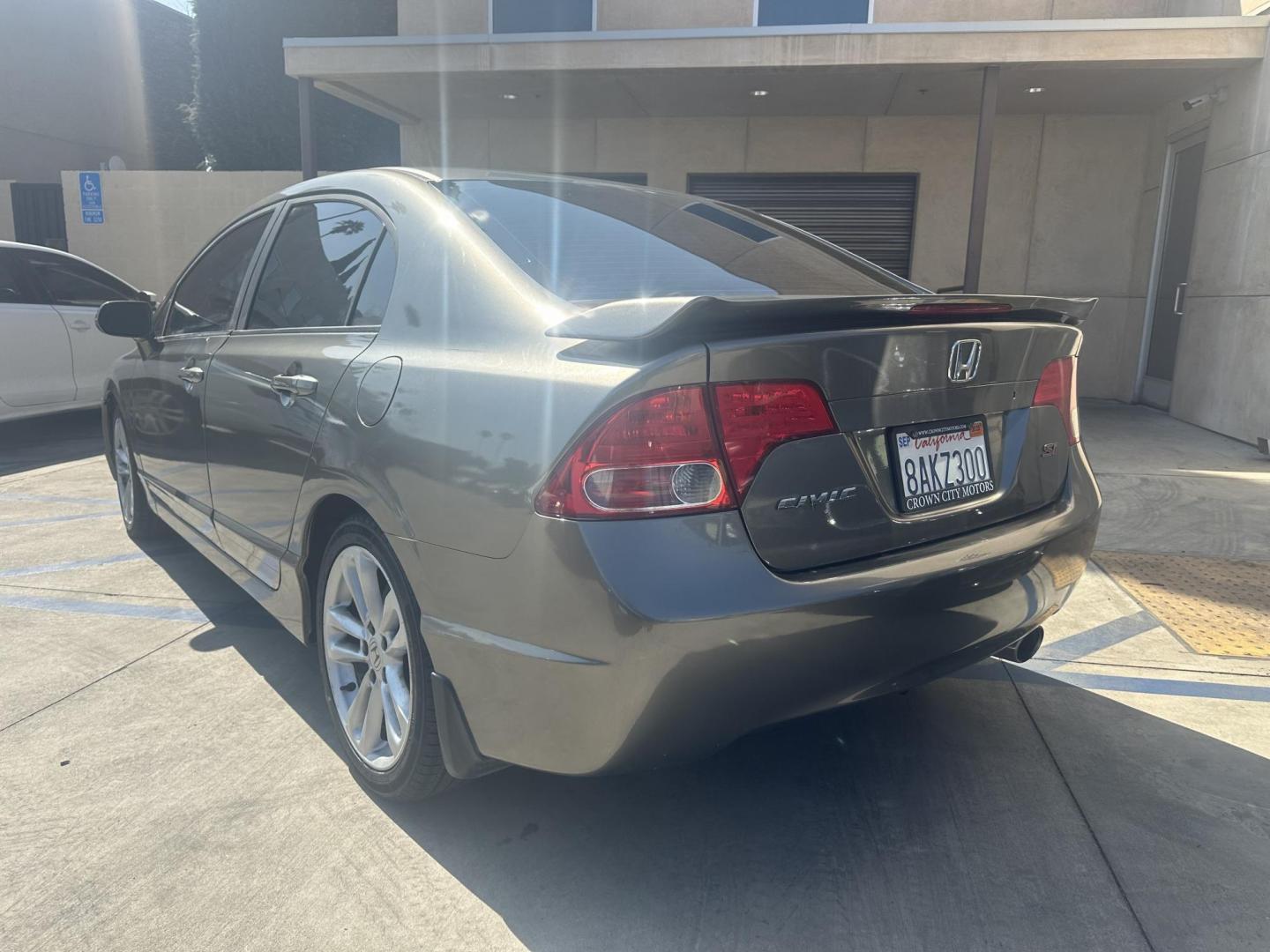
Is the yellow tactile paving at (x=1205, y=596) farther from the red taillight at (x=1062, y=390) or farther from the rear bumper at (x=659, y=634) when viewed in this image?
the rear bumper at (x=659, y=634)

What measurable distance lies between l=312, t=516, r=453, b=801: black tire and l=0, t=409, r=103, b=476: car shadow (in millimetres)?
5739

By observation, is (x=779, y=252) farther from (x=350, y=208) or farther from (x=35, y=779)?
(x=35, y=779)

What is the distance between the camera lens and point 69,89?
23.4 m

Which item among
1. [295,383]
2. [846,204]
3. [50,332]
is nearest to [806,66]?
[846,204]

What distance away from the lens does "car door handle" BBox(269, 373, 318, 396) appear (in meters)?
2.62

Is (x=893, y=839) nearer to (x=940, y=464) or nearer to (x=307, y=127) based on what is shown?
(x=940, y=464)

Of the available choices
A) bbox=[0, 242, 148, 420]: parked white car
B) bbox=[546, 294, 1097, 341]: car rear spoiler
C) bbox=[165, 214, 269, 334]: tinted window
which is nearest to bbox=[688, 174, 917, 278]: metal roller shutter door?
bbox=[0, 242, 148, 420]: parked white car

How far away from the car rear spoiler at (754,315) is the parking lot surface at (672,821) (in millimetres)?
1268

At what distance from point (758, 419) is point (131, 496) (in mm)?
4039

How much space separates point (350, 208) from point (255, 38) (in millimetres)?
25545

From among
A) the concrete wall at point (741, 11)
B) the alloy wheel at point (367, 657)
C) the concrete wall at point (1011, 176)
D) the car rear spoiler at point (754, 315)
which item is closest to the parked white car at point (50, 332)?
the concrete wall at point (1011, 176)

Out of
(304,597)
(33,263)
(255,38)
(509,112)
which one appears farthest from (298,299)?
(255,38)

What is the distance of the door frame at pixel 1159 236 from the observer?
963 centimetres

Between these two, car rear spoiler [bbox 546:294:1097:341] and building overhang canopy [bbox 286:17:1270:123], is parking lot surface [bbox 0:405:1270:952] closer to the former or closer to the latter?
car rear spoiler [bbox 546:294:1097:341]
